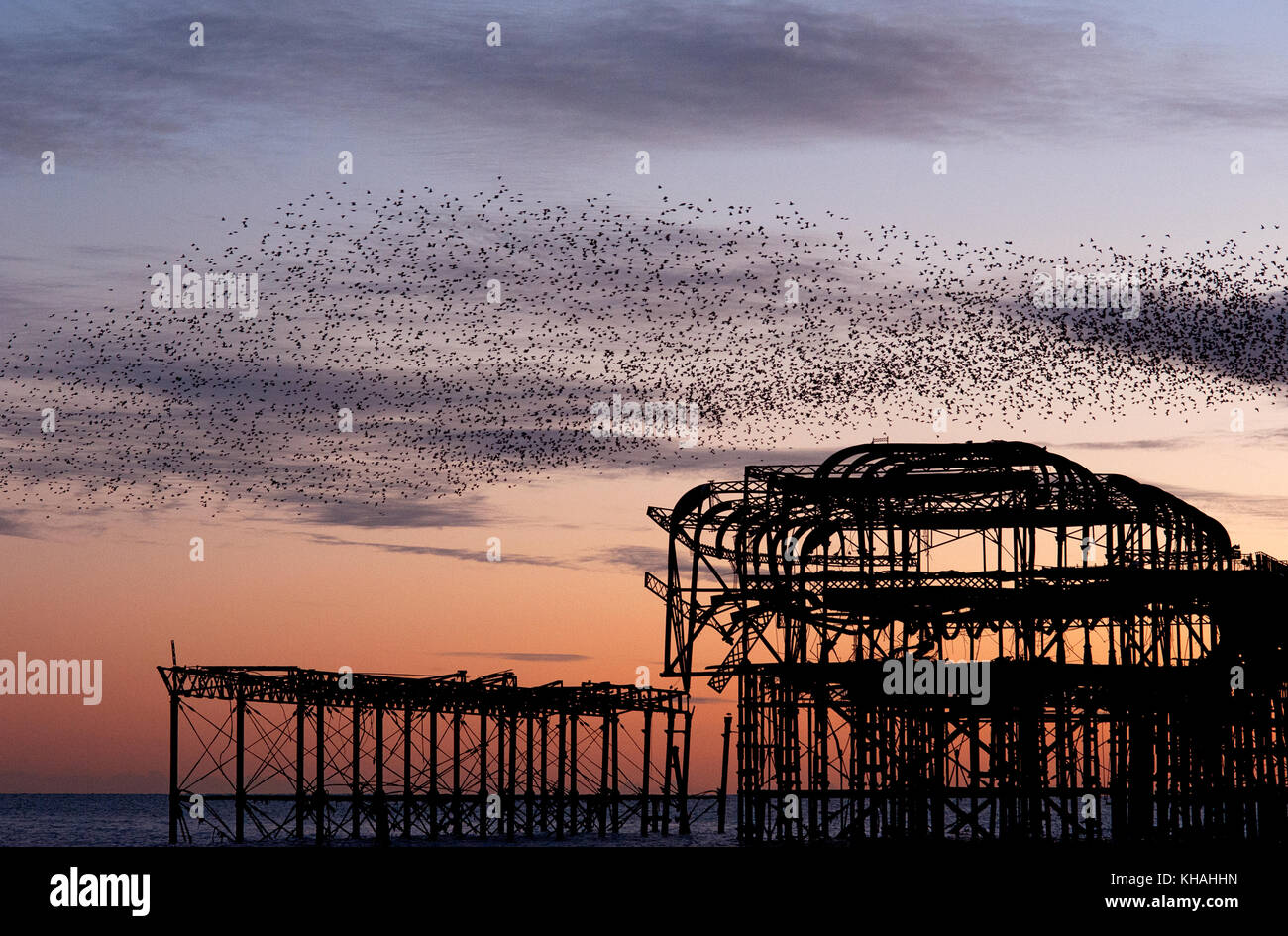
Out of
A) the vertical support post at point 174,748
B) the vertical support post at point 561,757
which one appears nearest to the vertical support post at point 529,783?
the vertical support post at point 561,757

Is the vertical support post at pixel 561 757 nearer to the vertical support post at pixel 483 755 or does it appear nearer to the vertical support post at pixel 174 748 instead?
the vertical support post at pixel 483 755

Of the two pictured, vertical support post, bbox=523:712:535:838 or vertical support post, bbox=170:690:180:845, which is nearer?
vertical support post, bbox=170:690:180:845

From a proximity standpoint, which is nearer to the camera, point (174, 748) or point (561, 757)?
point (174, 748)

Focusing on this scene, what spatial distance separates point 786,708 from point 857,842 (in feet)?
15.6

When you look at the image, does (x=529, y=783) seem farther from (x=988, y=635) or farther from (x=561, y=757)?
(x=988, y=635)

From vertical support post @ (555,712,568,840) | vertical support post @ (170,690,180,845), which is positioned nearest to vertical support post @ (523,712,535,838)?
vertical support post @ (555,712,568,840)

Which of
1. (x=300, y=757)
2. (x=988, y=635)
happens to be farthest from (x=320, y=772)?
(x=988, y=635)

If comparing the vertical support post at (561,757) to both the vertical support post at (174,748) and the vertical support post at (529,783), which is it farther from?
the vertical support post at (174,748)

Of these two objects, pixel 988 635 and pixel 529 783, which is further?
pixel 529 783

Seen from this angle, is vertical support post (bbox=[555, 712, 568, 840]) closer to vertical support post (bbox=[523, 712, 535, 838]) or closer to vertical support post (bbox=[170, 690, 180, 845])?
vertical support post (bbox=[523, 712, 535, 838])

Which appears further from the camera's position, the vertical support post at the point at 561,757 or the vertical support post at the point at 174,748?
the vertical support post at the point at 561,757

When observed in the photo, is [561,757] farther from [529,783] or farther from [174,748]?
[174,748]

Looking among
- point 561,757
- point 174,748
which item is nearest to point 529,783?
point 561,757
